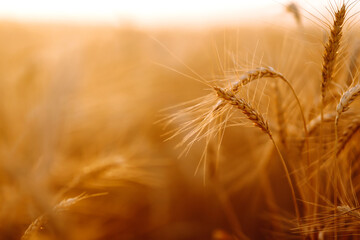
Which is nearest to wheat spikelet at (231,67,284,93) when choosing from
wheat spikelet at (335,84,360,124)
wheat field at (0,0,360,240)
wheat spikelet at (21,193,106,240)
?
wheat field at (0,0,360,240)

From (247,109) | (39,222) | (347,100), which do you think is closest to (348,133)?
(347,100)

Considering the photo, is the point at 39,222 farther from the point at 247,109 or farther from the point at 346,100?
the point at 346,100

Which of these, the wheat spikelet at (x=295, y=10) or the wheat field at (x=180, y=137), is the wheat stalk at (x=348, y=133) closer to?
the wheat field at (x=180, y=137)

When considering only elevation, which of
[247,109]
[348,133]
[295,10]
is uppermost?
[295,10]

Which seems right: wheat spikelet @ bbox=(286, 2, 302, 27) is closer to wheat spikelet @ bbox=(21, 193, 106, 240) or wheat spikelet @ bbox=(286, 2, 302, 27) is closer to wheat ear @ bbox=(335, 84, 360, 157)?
wheat ear @ bbox=(335, 84, 360, 157)

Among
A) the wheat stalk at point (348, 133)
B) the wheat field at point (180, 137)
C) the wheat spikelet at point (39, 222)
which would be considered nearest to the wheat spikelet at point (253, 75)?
the wheat field at point (180, 137)

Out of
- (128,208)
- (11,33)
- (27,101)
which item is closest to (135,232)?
(128,208)

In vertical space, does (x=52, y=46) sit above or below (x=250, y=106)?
above

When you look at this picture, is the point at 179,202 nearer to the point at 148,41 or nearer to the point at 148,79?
the point at 148,79
